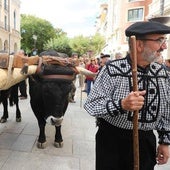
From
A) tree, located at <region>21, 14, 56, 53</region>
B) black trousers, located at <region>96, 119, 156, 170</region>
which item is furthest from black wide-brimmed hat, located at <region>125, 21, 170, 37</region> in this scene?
tree, located at <region>21, 14, 56, 53</region>

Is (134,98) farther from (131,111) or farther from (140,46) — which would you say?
(140,46)

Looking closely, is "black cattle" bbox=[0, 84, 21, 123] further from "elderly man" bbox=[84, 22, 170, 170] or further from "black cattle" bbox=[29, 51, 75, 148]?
"elderly man" bbox=[84, 22, 170, 170]

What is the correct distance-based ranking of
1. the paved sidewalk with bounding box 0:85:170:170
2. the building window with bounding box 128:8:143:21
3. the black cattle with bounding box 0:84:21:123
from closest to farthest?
the paved sidewalk with bounding box 0:85:170:170 < the black cattle with bounding box 0:84:21:123 < the building window with bounding box 128:8:143:21

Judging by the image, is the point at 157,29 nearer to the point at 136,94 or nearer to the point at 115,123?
the point at 136,94

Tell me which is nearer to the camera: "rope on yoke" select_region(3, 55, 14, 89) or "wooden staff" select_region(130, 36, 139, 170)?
"wooden staff" select_region(130, 36, 139, 170)

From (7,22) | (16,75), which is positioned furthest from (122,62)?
(7,22)

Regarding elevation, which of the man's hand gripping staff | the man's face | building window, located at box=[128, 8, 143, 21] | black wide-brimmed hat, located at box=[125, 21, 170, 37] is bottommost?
the man's hand gripping staff

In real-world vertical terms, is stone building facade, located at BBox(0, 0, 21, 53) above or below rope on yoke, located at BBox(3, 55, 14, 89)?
above

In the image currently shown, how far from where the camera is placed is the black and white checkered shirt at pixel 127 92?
2469mm

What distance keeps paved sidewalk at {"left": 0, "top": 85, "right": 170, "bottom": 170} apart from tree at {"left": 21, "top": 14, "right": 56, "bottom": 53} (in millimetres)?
61167

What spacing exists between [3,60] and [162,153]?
104 inches

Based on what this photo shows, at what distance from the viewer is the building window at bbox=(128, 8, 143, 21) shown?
4334cm

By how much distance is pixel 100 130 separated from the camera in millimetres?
2680

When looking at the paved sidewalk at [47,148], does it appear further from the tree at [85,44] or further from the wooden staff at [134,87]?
the tree at [85,44]
